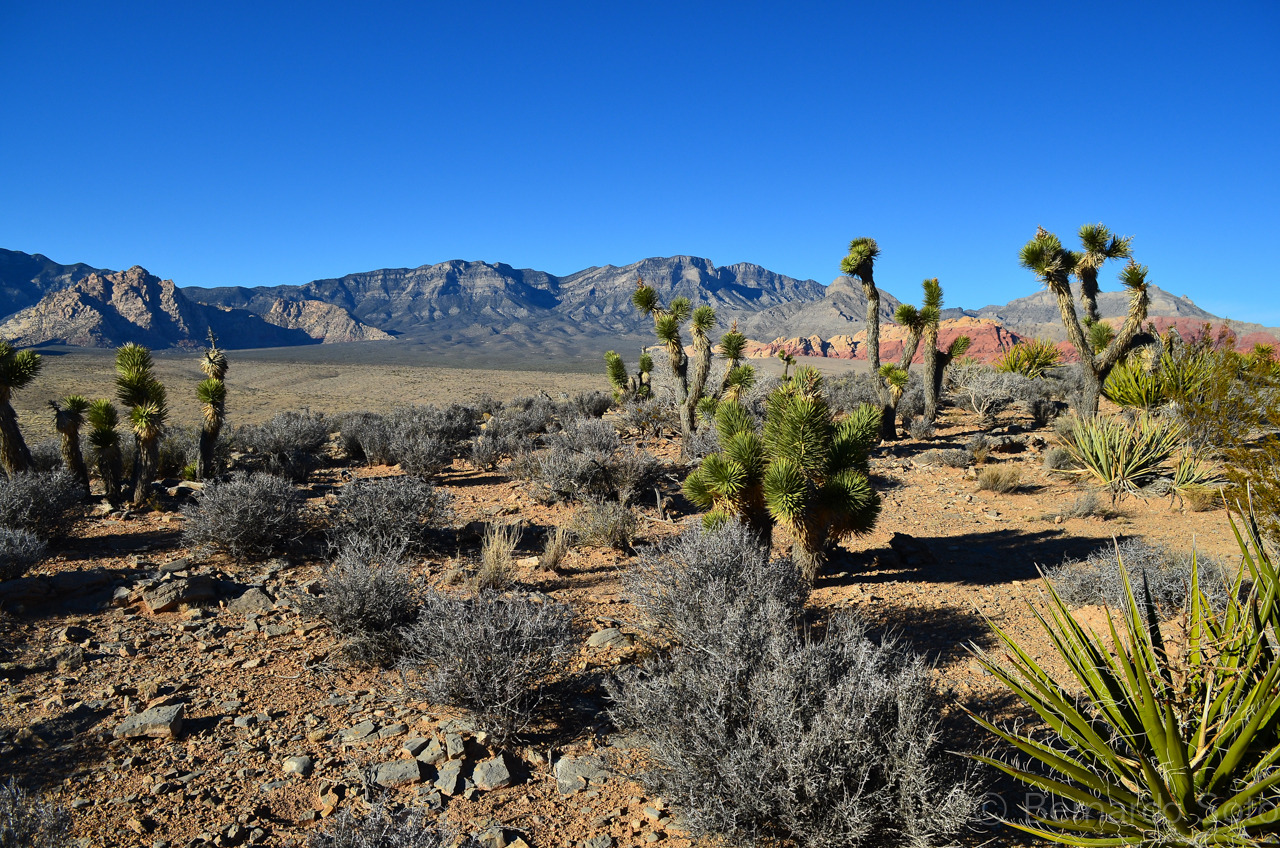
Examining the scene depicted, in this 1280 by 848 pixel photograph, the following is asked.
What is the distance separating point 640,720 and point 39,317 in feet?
570

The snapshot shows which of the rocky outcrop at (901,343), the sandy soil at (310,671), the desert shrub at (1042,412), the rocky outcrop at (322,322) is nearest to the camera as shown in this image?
the sandy soil at (310,671)

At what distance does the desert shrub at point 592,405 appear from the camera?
18.0 meters

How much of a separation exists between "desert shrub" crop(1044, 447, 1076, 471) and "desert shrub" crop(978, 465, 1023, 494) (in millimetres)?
1189

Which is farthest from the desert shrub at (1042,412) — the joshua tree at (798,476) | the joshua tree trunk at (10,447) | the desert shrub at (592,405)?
the joshua tree trunk at (10,447)

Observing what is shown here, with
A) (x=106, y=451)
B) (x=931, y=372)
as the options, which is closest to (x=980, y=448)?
(x=931, y=372)

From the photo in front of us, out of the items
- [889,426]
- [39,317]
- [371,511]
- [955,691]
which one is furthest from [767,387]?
[39,317]

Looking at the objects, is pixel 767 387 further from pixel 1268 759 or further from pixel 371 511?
pixel 1268 759

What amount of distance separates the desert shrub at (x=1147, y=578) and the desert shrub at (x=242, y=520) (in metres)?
7.84

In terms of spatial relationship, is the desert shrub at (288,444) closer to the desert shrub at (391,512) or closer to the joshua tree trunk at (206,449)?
the joshua tree trunk at (206,449)

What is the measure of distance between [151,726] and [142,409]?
697cm

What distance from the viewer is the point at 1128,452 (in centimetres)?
982

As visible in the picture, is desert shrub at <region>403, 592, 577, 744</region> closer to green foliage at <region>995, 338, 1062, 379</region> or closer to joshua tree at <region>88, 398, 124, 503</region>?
joshua tree at <region>88, 398, 124, 503</region>

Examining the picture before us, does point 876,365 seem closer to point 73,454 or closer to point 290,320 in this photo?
point 73,454

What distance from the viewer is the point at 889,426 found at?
561 inches
